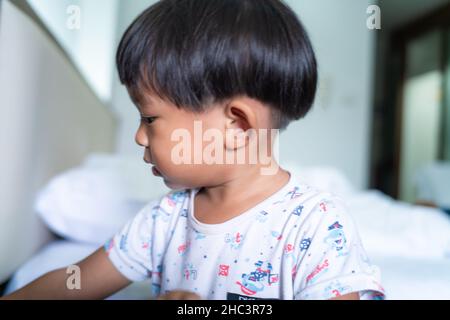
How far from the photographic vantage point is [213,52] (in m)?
0.44

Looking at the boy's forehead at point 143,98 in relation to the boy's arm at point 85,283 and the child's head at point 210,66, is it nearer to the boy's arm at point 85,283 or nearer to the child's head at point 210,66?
the child's head at point 210,66

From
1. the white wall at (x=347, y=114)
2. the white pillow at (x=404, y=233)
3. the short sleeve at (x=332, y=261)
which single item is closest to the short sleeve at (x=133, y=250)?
the short sleeve at (x=332, y=261)

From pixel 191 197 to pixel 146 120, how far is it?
0.44 ft

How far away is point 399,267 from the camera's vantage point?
2.34 feet

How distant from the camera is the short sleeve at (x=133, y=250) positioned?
565 millimetres

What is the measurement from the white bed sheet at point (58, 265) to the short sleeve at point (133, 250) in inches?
2.6

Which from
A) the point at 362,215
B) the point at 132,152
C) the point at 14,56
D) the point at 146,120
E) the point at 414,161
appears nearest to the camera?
the point at 146,120

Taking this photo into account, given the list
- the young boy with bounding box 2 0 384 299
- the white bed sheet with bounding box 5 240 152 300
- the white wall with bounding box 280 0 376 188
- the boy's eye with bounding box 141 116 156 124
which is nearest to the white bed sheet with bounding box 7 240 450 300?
the white bed sheet with bounding box 5 240 152 300

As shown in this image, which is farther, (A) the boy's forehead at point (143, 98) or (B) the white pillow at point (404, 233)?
(B) the white pillow at point (404, 233)

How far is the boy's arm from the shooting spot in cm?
53

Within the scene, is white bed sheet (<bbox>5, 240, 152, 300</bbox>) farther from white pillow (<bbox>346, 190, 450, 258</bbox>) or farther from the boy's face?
white pillow (<bbox>346, 190, 450, 258</bbox>)
